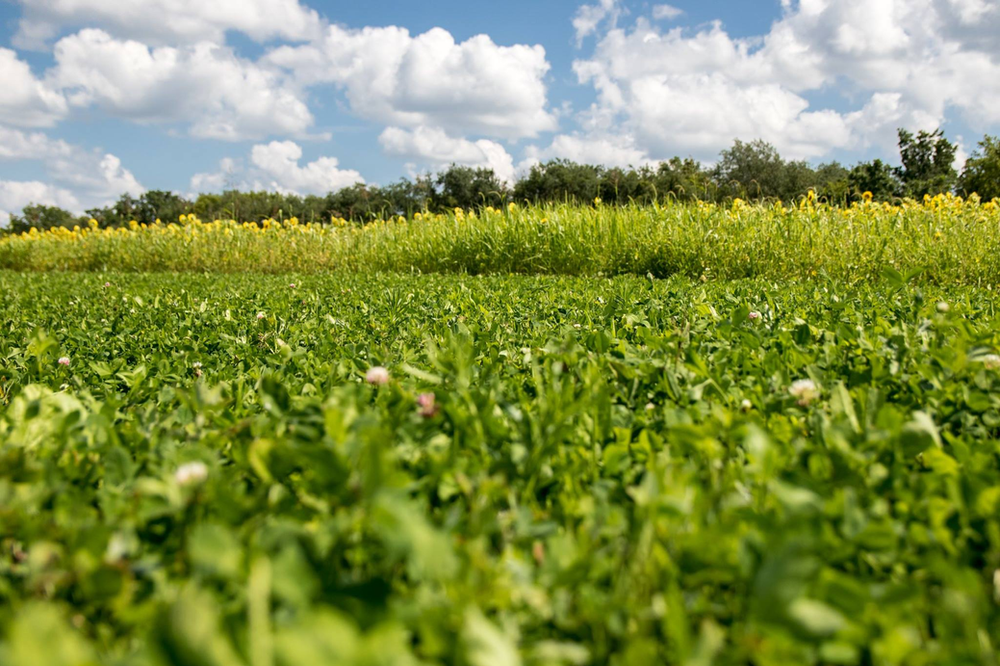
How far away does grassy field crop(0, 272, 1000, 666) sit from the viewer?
0.91 metres

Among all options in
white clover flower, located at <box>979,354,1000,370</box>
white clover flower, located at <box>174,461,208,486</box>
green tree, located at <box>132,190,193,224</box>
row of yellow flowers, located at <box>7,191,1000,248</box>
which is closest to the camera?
white clover flower, located at <box>174,461,208,486</box>

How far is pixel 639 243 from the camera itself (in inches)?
386

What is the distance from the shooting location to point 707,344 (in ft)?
8.83

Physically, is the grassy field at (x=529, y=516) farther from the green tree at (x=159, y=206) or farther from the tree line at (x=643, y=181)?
the green tree at (x=159, y=206)

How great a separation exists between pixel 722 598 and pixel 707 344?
1652 millimetres

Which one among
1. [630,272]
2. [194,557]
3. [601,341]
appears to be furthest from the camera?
[630,272]

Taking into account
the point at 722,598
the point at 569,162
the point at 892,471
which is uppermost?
the point at 569,162

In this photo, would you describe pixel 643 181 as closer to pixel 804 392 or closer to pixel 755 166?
pixel 755 166

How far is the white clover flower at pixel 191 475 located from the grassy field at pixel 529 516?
11 millimetres

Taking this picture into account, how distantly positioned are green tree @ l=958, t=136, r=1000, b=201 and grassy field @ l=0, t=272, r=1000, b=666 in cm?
5876

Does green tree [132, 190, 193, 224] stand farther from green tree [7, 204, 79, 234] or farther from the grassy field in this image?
the grassy field

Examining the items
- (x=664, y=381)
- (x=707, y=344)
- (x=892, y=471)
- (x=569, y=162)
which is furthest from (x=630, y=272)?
(x=569, y=162)

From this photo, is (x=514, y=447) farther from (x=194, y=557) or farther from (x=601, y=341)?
(x=601, y=341)

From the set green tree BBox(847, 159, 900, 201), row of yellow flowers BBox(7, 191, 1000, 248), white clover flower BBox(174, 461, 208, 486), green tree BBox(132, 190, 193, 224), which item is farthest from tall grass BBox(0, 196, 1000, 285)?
green tree BBox(132, 190, 193, 224)
